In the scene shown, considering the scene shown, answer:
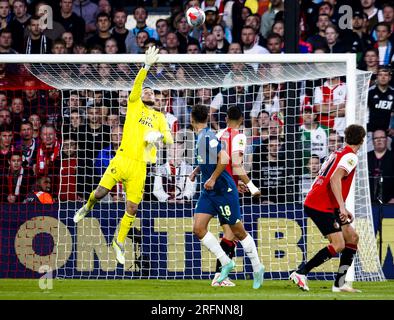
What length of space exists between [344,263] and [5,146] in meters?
5.57

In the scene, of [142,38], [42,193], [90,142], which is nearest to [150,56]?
[90,142]

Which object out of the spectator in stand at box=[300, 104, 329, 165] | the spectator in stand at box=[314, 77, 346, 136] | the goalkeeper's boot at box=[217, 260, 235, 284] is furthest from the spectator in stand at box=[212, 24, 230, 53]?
the goalkeeper's boot at box=[217, 260, 235, 284]

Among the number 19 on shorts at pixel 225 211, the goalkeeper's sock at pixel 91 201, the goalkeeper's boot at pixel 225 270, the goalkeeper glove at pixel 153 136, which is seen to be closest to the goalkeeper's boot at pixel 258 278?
the goalkeeper's boot at pixel 225 270

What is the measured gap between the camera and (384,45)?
15.7 m

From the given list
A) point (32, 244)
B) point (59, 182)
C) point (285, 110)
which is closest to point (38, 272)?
point (32, 244)

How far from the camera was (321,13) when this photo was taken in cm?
1593

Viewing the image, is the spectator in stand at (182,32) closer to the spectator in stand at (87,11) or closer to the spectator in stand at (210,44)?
the spectator in stand at (210,44)

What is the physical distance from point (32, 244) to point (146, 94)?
252cm

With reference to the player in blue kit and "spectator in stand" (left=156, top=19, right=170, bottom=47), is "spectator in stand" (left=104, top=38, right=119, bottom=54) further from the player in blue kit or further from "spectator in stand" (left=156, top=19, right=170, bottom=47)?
the player in blue kit

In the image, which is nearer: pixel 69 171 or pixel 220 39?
pixel 69 171

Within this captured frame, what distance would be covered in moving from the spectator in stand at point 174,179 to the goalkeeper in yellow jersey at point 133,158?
1.11m

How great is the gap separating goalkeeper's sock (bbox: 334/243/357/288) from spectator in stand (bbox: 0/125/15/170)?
17.7ft

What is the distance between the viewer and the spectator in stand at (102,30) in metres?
16.2

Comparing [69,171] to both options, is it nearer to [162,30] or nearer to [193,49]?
[193,49]
